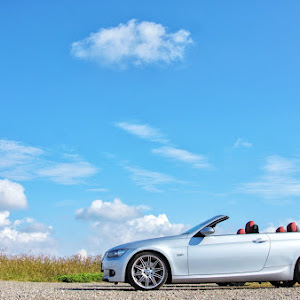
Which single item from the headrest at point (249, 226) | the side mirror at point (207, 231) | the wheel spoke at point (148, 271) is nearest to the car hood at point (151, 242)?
the wheel spoke at point (148, 271)

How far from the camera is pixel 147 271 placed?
9.59 m

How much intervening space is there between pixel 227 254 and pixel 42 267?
11.9 metres

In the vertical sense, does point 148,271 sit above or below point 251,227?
below

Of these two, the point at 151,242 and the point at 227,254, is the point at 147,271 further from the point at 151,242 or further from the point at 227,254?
the point at 227,254

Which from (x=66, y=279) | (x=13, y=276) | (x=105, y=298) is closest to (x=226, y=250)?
(x=105, y=298)

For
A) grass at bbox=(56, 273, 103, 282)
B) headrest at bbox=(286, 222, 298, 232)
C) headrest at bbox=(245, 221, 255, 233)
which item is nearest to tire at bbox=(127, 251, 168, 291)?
headrest at bbox=(245, 221, 255, 233)

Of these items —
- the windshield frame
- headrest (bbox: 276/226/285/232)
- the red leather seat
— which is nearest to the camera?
the windshield frame

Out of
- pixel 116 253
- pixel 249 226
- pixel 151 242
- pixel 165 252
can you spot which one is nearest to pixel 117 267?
pixel 116 253

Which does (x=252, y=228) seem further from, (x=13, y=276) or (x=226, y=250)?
(x=13, y=276)

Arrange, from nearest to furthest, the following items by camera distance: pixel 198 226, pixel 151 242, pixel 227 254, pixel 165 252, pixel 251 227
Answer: pixel 165 252
pixel 151 242
pixel 227 254
pixel 198 226
pixel 251 227

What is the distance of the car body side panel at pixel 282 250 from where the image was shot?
998cm

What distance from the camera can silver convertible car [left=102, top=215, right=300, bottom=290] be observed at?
955cm

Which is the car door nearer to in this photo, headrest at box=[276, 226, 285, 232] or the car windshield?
the car windshield

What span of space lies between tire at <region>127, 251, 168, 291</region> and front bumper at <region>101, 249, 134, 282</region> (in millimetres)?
108
